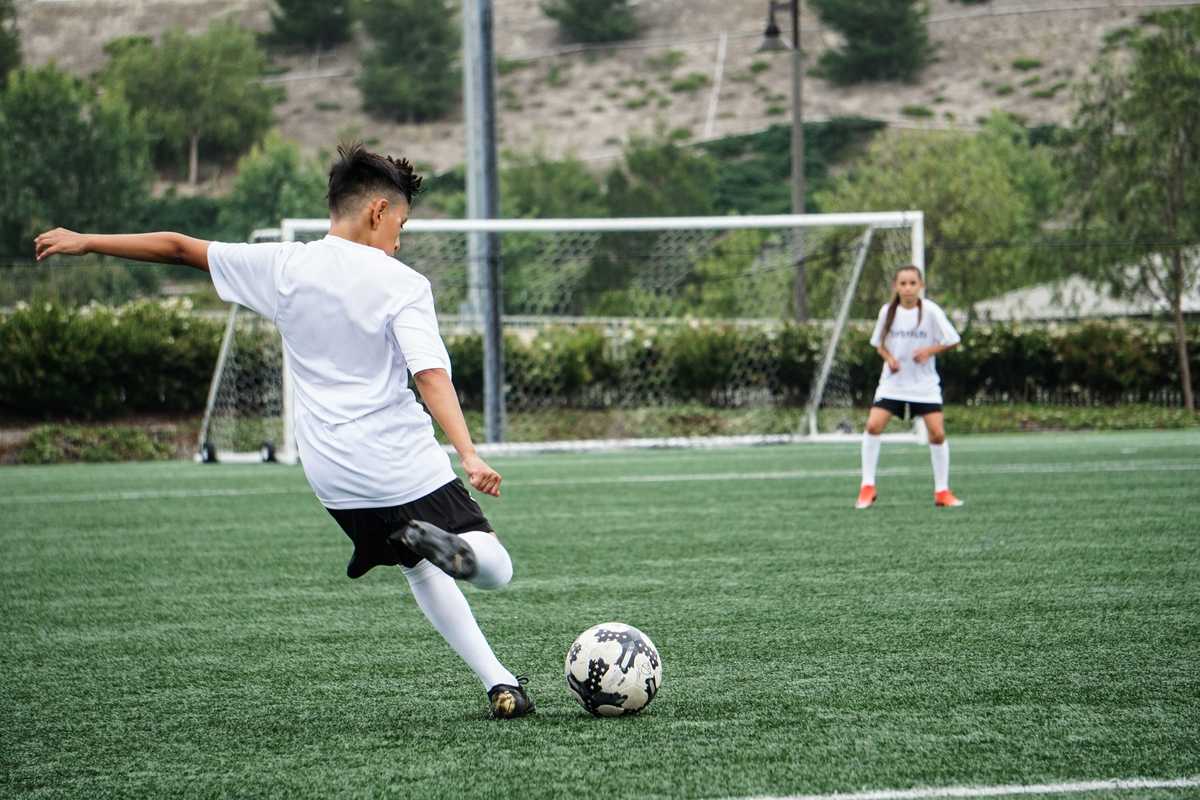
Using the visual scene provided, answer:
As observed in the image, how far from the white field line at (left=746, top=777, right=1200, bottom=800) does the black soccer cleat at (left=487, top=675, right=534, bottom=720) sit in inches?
41.7

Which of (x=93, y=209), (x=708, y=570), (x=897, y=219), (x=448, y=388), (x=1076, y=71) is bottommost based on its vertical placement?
(x=708, y=570)

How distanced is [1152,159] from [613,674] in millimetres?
23986

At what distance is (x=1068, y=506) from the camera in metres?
9.56

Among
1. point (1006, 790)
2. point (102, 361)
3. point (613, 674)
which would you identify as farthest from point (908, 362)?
point (102, 361)

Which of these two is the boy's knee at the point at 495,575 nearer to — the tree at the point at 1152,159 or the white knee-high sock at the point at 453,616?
the white knee-high sock at the point at 453,616

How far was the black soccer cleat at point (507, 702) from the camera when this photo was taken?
4.09 meters

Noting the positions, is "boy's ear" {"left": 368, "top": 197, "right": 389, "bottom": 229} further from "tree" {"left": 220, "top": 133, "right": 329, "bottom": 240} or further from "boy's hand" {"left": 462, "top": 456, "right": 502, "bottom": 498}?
"tree" {"left": 220, "top": 133, "right": 329, "bottom": 240}

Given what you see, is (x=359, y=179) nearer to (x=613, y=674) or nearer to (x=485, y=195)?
(x=613, y=674)

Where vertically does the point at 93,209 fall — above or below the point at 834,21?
below

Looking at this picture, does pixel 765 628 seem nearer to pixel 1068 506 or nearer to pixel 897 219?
pixel 1068 506

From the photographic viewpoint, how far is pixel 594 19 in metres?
115

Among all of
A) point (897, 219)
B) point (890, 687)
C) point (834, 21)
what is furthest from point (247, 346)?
point (834, 21)

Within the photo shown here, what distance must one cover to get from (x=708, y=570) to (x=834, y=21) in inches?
3833

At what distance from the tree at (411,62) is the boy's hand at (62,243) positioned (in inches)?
3902
